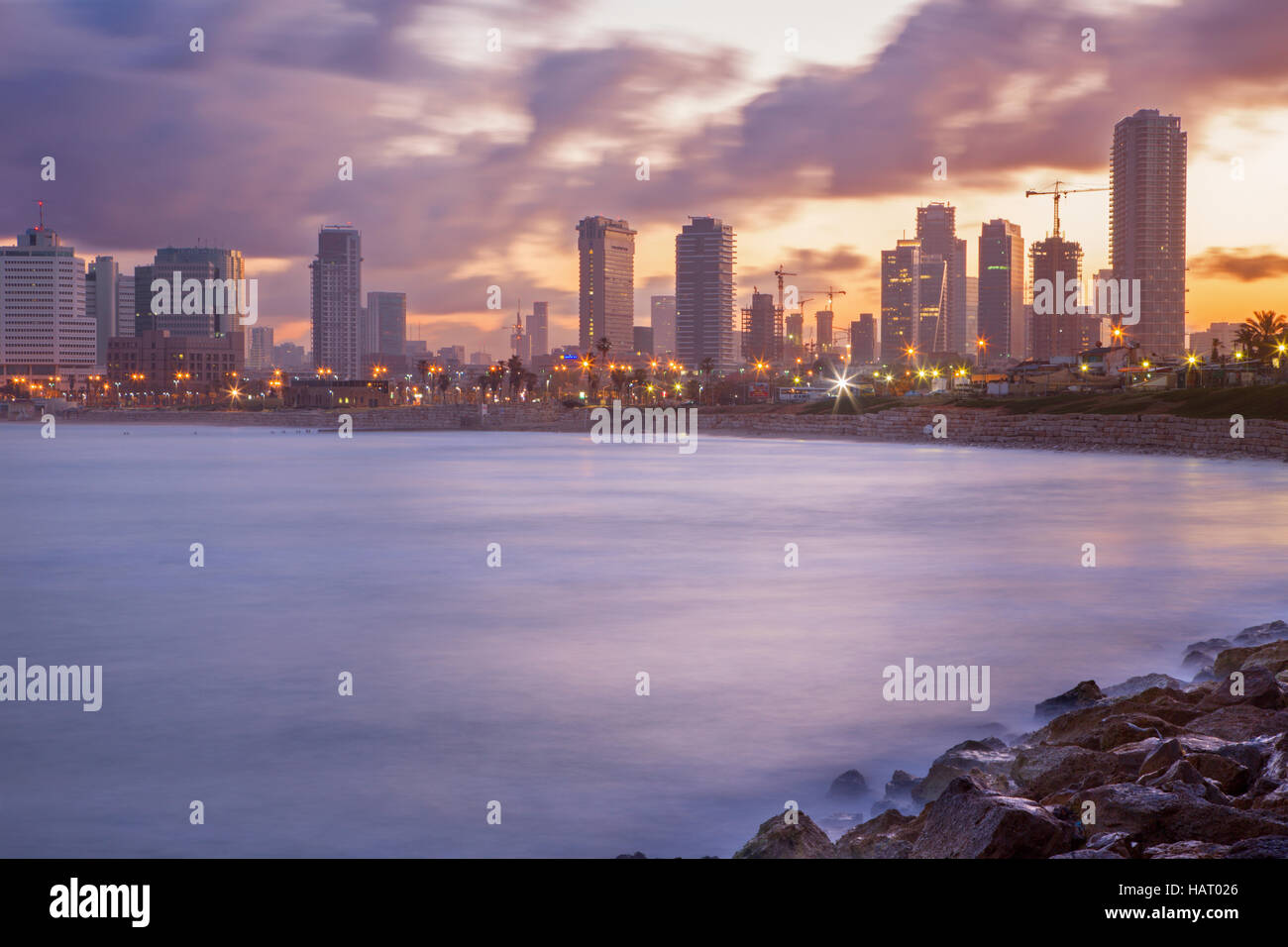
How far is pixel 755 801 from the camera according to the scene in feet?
37.2

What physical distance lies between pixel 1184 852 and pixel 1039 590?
54.9ft

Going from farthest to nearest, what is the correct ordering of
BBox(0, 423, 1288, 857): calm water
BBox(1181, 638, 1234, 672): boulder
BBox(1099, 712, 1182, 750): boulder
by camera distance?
BBox(1181, 638, 1234, 672): boulder < BBox(1099, 712, 1182, 750): boulder < BBox(0, 423, 1288, 857): calm water

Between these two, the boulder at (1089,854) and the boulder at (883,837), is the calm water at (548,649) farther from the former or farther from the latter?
the boulder at (1089,854)

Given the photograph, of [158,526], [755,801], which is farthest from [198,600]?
[158,526]

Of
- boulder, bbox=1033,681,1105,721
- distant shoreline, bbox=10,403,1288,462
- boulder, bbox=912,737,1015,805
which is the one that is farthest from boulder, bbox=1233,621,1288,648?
distant shoreline, bbox=10,403,1288,462

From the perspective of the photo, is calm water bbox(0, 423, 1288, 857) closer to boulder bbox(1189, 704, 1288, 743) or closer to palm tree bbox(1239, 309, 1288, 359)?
boulder bbox(1189, 704, 1288, 743)

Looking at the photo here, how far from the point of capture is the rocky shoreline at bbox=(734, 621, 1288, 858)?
8.12 m

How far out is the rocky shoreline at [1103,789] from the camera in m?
8.12

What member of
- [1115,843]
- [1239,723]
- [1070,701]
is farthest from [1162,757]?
[1070,701]

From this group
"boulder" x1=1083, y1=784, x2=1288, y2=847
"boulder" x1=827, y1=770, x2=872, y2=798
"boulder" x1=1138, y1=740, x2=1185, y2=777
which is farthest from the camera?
"boulder" x1=827, y1=770, x2=872, y2=798

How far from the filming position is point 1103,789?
893cm

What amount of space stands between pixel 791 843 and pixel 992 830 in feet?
4.87

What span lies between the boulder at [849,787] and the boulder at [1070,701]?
3.38m

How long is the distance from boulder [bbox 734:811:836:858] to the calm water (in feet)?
4.23
